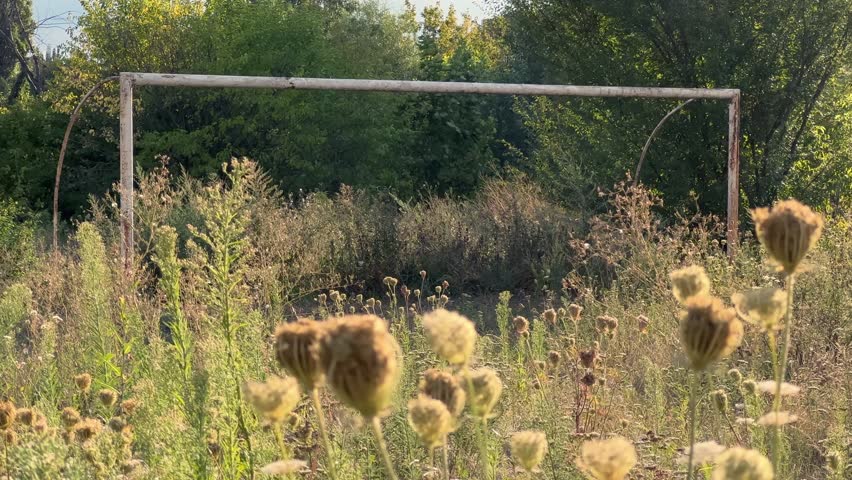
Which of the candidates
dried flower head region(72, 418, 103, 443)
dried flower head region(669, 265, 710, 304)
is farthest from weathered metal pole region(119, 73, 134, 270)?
dried flower head region(669, 265, 710, 304)

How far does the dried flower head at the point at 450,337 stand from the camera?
843mm

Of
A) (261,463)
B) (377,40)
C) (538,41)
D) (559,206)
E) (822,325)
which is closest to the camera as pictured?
(261,463)

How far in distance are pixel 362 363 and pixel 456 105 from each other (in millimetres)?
18368

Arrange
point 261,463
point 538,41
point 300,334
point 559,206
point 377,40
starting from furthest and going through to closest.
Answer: point 377,40
point 538,41
point 559,206
point 261,463
point 300,334

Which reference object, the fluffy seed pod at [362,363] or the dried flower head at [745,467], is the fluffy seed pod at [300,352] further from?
the dried flower head at [745,467]

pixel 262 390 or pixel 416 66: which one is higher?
pixel 416 66

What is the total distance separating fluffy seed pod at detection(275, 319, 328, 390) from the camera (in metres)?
0.85

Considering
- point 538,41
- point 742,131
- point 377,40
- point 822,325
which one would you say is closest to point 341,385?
point 822,325

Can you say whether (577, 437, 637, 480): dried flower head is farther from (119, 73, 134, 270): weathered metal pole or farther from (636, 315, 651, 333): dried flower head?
(119, 73, 134, 270): weathered metal pole

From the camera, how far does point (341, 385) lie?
29.5 inches

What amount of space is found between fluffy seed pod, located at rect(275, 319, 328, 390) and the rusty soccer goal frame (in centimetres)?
411

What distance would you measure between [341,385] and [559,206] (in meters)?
10.7

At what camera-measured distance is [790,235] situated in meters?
0.95

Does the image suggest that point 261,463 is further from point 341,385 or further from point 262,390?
point 341,385
